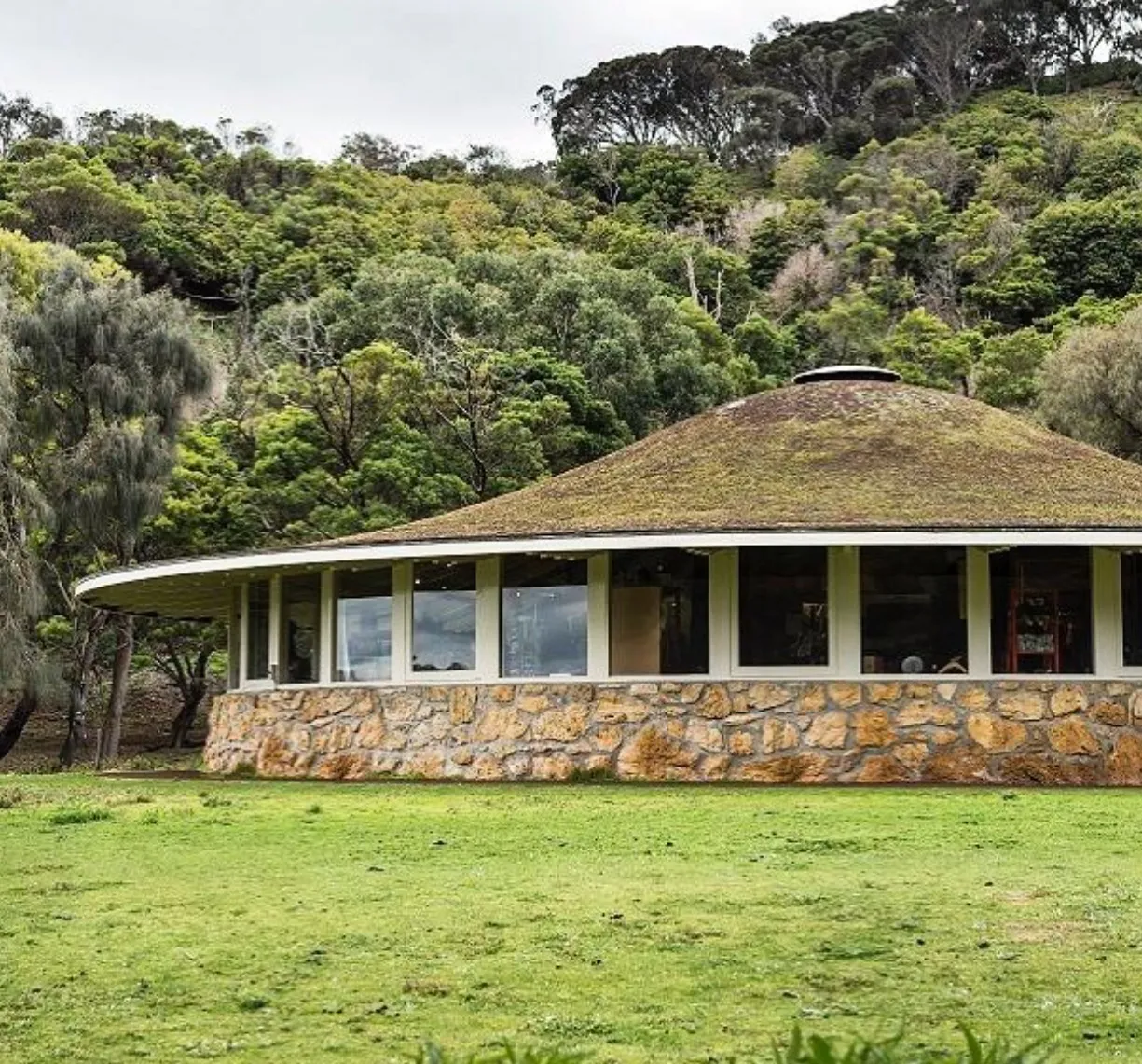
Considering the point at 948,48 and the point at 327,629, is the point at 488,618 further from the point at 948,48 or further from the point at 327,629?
the point at 948,48

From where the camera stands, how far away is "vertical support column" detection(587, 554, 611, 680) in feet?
63.6

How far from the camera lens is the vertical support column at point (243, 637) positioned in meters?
22.9

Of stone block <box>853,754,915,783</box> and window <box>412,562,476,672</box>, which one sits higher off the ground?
window <box>412,562,476,672</box>

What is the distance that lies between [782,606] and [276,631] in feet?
20.2

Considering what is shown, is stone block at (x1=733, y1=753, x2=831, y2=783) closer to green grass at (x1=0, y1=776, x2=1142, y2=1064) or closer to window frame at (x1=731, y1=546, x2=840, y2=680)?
window frame at (x1=731, y1=546, x2=840, y2=680)

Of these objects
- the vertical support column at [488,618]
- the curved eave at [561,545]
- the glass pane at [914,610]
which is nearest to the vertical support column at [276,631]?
the curved eave at [561,545]

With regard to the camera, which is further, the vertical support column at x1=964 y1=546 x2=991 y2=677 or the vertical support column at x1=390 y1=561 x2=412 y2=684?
the vertical support column at x1=390 y1=561 x2=412 y2=684

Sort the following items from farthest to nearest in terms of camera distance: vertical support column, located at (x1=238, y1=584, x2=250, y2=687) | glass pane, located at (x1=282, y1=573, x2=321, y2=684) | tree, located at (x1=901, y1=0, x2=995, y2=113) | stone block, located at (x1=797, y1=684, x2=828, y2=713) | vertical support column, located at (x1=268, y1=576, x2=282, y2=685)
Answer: tree, located at (x1=901, y1=0, x2=995, y2=113)
vertical support column, located at (x1=238, y1=584, x2=250, y2=687)
vertical support column, located at (x1=268, y1=576, x2=282, y2=685)
glass pane, located at (x1=282, y1=573, x2=321, y2=684)
stone block, located at (x1=797, y1=684, x2=828, y2=713)

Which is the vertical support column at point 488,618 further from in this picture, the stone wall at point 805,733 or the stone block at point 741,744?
the stone block at point 741,744

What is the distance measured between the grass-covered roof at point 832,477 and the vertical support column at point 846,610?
47 cm

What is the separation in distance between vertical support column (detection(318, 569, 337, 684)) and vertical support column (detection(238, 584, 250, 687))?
185 cm

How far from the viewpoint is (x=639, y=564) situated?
64.2 feet

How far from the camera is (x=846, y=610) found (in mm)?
19094

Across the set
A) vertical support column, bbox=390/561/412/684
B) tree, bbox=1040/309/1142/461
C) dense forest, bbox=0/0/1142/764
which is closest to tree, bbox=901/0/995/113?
dense forest, bbox=0/0/1142/764
